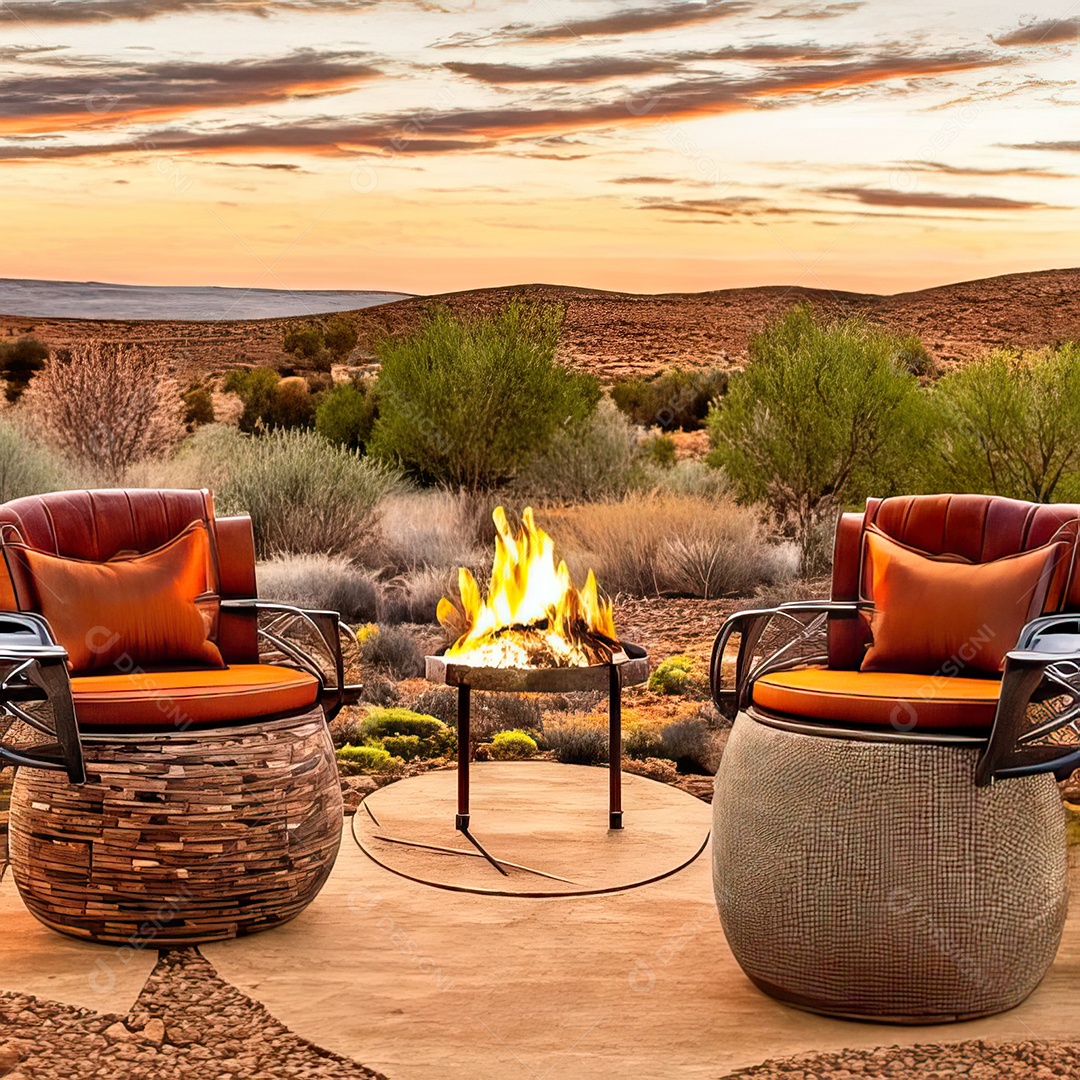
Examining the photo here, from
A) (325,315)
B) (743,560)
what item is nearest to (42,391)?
(743,560)

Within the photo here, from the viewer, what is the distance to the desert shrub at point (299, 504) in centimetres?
904

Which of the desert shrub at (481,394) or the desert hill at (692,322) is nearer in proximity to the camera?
the desert shrub at (481,394)

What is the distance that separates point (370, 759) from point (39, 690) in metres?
2.08

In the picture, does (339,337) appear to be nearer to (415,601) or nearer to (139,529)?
(415,601)

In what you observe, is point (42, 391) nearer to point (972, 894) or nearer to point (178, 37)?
point (178, 37)

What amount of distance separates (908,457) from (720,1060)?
7757mm

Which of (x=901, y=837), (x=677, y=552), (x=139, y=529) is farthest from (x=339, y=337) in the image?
(x=901, y=837)

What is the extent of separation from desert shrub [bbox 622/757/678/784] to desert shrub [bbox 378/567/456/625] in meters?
2.72

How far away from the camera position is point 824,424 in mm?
9531

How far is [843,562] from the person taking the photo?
363cm

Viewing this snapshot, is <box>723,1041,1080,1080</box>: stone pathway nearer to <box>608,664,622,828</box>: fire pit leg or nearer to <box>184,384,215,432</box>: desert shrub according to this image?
<box>608,664,622,828</box>: fire pit leg

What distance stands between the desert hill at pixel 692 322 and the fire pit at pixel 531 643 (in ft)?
47.6

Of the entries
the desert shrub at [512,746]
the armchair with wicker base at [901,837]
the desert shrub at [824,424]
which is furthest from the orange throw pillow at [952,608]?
the desert shrub at [824,424]

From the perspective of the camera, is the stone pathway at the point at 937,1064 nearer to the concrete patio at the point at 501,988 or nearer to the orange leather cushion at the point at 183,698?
the concrete patio at the point at 501,988
